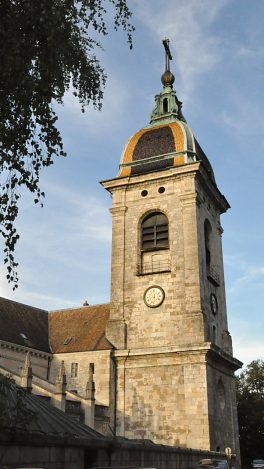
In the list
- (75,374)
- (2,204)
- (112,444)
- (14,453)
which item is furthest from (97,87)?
(75,374)

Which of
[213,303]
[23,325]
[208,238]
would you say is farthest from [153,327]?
[23,325]

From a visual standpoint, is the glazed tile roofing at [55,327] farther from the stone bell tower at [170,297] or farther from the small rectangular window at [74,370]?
the stone bell tower at [170,297]

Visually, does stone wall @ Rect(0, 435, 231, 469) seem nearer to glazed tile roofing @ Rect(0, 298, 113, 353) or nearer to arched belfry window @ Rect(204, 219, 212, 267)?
glazed tile roofing @ Rect(0, 298, 113, 353)

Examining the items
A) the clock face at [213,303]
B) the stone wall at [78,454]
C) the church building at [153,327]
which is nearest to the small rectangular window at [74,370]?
the church building at [153,327]

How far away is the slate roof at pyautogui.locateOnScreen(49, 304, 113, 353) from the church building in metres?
0.09

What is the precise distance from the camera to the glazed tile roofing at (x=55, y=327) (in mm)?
29094

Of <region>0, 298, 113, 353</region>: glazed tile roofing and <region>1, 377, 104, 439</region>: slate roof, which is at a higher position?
<region>0, 298, 113, 353</region>: glazed tile roofing

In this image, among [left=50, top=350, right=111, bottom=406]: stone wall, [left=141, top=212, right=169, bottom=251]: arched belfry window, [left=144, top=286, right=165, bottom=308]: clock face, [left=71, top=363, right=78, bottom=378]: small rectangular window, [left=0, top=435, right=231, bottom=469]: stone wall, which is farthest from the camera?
[left=141, top=212, right=169, bottom=251]: arched belfry window

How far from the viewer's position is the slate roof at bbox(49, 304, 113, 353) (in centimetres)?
2945

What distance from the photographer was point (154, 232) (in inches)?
1201

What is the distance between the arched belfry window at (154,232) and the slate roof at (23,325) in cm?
839

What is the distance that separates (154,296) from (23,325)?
27.3 ft

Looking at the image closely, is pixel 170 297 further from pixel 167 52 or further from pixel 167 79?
pixel 167 52

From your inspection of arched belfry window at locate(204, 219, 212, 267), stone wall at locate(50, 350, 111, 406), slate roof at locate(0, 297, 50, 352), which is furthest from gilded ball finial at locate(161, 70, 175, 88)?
stone wall at locate(50, 350, 111, 406)
